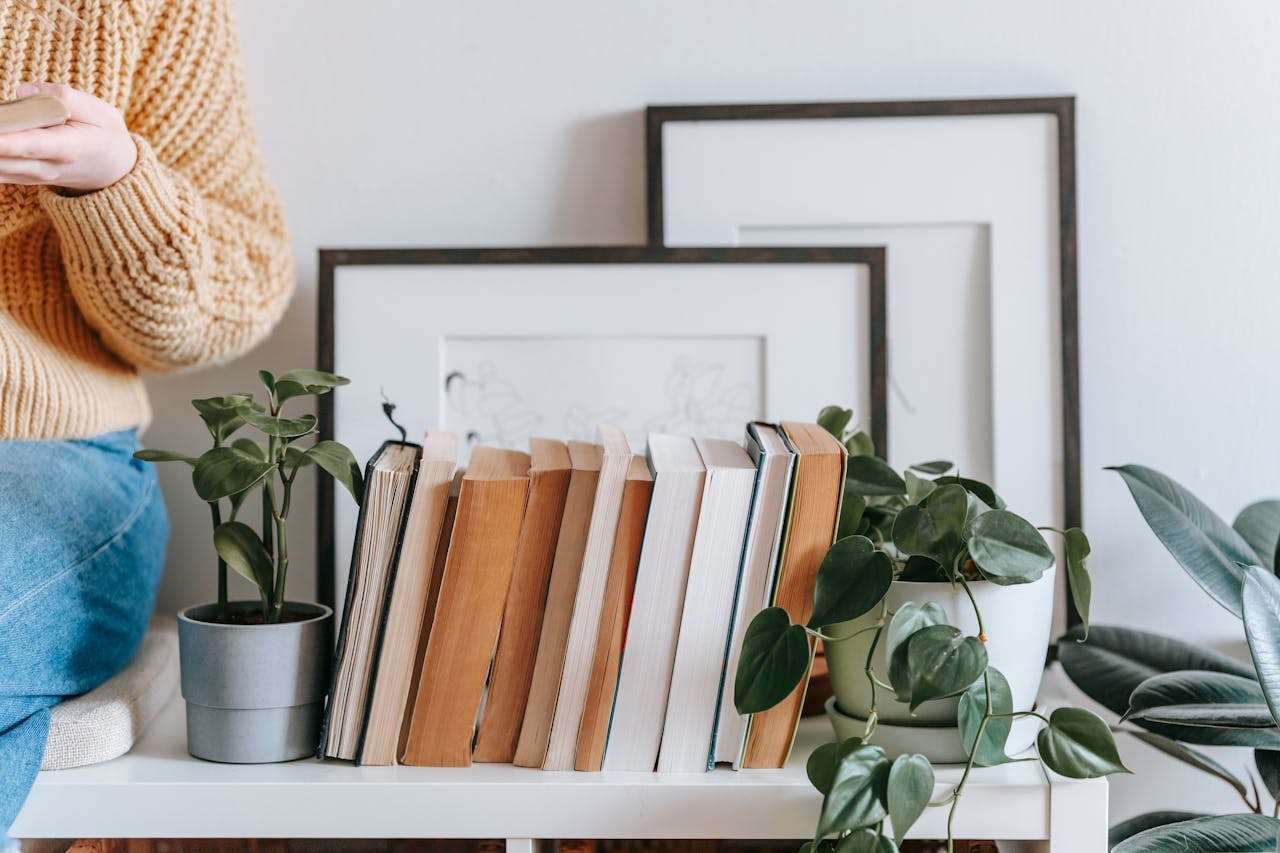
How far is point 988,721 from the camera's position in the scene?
616 millimetres

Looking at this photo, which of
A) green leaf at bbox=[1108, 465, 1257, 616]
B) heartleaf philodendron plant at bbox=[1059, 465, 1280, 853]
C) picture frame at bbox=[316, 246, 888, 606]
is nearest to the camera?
heartleaf philodendron plant at bbox=[1059, 465, 1280, 853]

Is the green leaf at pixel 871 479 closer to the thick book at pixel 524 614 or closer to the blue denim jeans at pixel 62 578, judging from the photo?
the thick book at pixel 524 614

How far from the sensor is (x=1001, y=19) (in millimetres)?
942

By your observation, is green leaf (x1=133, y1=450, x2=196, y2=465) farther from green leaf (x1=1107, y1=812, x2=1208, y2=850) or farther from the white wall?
green leaf (x1=1107, y1=812, x2=1208, y2=850)

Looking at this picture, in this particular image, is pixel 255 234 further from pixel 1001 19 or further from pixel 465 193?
pixel 1001 19

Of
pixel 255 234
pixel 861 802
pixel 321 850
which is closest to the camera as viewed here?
pixel 861 802

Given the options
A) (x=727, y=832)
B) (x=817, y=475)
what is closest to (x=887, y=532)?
(x=817, y=475)

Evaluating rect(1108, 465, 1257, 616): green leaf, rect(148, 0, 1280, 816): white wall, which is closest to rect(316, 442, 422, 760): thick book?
rect(148, 0, 1280, 816): white wall

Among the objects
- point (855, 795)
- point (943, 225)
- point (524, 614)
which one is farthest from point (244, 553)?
point (943, 225)

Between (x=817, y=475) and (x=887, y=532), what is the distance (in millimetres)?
107

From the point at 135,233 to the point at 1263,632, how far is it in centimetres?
83

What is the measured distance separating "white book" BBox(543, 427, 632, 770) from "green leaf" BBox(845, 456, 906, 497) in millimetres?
166

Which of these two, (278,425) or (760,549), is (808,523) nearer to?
(760,549)

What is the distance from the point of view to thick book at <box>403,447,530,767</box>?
0.65 meters
